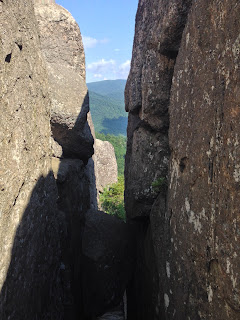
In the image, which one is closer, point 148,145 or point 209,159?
point 209,159

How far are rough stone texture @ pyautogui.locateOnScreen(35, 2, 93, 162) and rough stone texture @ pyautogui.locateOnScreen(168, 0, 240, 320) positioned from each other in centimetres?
347

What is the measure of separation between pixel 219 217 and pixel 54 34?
7.64m

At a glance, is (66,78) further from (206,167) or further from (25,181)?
(206,167)

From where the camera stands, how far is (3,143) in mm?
3941

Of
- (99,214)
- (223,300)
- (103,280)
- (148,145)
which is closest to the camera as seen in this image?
(223,300)

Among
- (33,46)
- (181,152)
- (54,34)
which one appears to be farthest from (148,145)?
(54,34)

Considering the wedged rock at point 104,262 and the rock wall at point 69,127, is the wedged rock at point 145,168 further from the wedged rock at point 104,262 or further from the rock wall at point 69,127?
the rock wall at point 69,127

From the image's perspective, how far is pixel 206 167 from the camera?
3.93 metres

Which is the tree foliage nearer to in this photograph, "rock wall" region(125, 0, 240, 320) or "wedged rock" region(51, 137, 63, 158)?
→ "wedged rock" region(51, 137, 63, 158)

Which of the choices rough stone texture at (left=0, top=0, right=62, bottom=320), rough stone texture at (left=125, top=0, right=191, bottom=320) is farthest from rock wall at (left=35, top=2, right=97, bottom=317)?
rough stone texture at (left=125, top=0, right=191, bottom=320)

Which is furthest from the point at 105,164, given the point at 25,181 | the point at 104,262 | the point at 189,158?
the point at 189,158

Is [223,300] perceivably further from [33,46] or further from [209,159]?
[33,46]

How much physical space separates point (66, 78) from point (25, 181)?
4.41 metres

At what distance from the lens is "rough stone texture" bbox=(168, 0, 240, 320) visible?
10.8 ft
